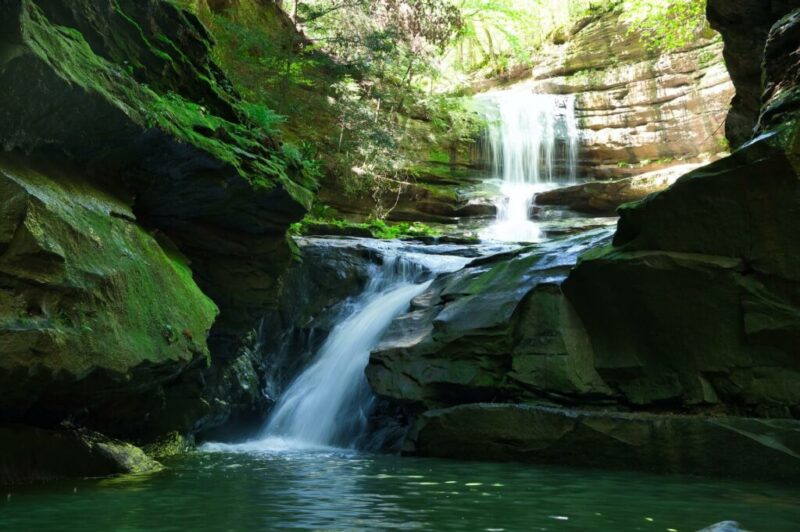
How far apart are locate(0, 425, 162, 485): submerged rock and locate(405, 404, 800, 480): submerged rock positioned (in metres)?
3.52

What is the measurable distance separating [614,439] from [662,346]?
1462 millimetres

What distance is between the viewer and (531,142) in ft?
88.3

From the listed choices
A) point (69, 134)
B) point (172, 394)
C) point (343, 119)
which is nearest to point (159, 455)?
point (172, 394)

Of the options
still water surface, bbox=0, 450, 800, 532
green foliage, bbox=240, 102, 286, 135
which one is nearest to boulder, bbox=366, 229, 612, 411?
still water surface, bbox=0, 450, 800, 532

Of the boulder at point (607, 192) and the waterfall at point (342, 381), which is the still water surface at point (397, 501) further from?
the boulder at point (607, 192)

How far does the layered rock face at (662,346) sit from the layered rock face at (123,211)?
9.70 ft

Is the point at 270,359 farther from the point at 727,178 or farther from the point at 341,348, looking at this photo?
the point at 727,178

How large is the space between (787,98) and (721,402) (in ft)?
11.3

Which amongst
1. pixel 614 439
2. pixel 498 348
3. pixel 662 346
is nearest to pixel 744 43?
pixel 662 346

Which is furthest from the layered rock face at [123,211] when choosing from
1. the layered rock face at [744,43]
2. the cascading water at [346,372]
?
the layered rock face at [744,43]

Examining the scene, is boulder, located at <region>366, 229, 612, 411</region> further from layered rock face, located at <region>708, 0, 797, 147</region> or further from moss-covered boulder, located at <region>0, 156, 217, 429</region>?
layered rock face, located at <region>708, 0, 797, 147</region>

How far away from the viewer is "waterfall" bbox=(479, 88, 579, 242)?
25994 mm

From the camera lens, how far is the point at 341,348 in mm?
12727

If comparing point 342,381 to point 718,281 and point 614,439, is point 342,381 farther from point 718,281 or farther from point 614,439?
point 718,281
